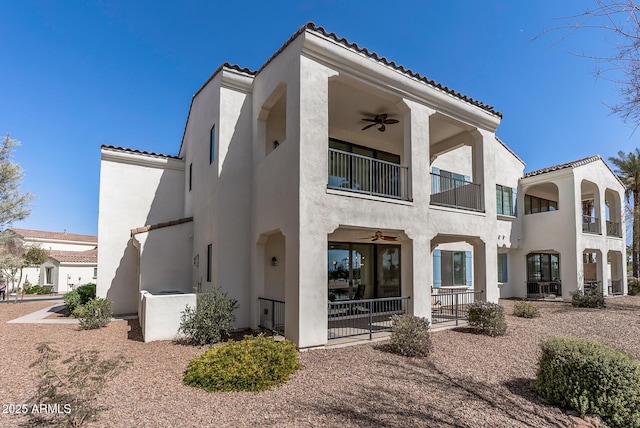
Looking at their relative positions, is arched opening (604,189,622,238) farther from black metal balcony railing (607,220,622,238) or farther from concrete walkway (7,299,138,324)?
concrete walkway (7,299,138,324)

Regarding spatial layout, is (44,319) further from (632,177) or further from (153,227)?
(632,177)

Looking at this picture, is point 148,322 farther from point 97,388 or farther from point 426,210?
point 426,210

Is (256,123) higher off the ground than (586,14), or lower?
higher

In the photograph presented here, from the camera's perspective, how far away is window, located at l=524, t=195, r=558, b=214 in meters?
21.7

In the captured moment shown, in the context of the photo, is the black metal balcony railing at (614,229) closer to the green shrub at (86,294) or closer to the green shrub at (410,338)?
the green shrub at (410,338)

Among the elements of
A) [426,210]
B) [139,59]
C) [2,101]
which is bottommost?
[426,210]

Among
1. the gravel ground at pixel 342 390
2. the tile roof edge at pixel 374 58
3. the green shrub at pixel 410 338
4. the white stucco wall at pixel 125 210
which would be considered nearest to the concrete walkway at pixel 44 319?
the white stucco wall at pixel 125 210

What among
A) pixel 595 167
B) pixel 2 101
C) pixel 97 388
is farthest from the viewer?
pixel 595 167

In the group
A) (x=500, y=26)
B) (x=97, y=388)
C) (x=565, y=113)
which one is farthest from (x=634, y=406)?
(x=97, y=388)

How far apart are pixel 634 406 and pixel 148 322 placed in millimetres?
10420

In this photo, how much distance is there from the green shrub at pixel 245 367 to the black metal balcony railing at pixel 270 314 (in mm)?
3560

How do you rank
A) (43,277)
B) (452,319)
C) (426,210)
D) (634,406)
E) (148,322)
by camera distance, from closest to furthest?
(634,406) → (148,322) → (426,210) → (452,319) → (43,277)

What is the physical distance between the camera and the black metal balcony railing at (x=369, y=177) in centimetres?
1059

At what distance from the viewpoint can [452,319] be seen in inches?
472
